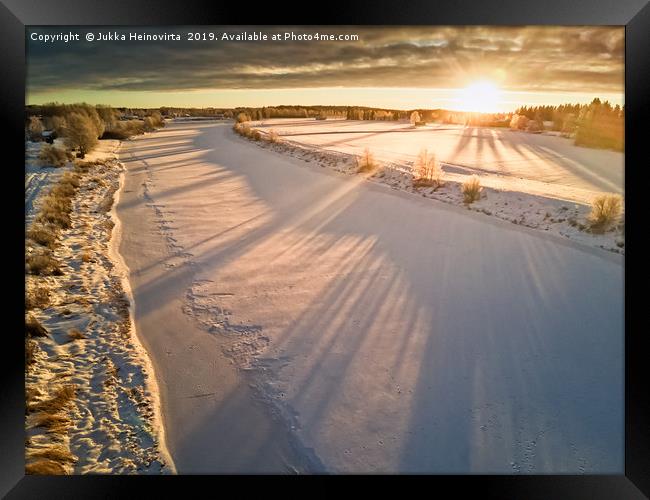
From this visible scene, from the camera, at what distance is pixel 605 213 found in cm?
529

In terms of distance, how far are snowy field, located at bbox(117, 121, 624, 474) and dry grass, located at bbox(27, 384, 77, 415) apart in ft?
1.87

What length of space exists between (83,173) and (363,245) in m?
5.75

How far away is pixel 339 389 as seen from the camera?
123 inches

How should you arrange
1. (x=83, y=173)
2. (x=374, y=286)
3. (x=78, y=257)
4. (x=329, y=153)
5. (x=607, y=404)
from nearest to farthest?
(x=607, y=404)
(x=374, y=286)
(x=78, y=257)
(x=83, y=173)
(x=329, y=153)

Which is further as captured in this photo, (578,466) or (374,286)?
(374,286)

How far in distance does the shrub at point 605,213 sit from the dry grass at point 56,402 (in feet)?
16.9

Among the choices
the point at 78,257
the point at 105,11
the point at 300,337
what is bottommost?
the point at 300,337

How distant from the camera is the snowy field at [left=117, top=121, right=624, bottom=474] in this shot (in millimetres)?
2758

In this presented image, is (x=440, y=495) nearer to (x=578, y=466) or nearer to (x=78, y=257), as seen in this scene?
(x=578, y=466)

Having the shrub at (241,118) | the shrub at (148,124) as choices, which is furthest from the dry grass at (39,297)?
the shrub at (241,118)

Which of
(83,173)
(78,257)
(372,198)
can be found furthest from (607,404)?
(83,173)

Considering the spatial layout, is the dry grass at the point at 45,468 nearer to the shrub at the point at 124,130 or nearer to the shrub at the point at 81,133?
the shrub at the point at 81,133

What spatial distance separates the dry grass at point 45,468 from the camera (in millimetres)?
2715

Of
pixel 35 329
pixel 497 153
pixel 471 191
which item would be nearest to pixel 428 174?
pixel 471 191
